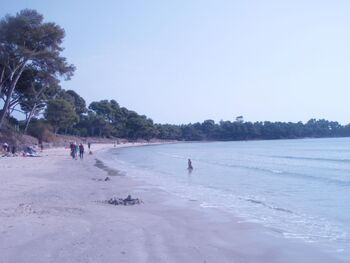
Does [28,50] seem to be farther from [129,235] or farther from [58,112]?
[129,235]

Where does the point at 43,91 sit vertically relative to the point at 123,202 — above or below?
above

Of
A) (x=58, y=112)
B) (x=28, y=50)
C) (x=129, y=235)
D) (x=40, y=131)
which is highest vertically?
(x=28, y=50)

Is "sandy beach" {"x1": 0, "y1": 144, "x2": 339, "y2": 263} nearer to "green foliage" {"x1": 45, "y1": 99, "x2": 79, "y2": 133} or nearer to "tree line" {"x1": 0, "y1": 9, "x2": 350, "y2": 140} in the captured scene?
"tree line" {"x1": 0, "y1": 9, "x2": 350, "y2": 140}

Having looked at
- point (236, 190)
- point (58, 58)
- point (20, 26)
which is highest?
point (20, 26)

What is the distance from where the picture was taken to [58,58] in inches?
1410

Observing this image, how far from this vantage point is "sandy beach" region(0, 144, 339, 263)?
233 inches

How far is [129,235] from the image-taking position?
7168mm

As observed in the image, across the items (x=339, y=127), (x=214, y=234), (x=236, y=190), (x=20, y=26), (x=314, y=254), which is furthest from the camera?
(x=339, y=127)

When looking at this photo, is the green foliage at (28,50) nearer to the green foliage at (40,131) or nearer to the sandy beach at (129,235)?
the green foliage at (40,131)

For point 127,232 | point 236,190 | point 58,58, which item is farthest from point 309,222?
point 58,58

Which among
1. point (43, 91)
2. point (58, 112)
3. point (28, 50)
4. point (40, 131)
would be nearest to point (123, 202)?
point (28, 50)

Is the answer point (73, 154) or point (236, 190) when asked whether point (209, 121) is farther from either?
point (236, 190)

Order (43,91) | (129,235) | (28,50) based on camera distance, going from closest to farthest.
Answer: (129,235) → (28,50) → (43,91)

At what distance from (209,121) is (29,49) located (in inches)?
5620
